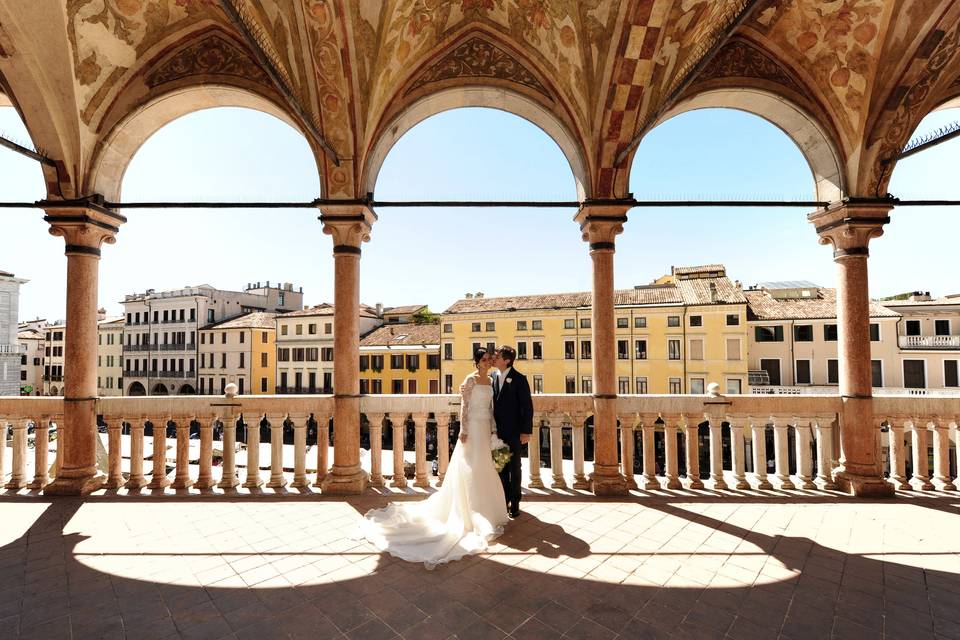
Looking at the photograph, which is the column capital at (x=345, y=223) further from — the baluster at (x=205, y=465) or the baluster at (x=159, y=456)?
the baluster at (x=159, y=456)

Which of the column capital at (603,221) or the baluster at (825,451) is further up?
the column capital at (603,221)

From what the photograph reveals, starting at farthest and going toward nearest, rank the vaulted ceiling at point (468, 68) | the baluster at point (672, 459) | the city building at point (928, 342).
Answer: the city building at point (928, 342)
the baluster at point (672, 459)
the vaulted ceiling at point (468, 68)

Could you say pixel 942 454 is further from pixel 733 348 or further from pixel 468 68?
pixel 733 348

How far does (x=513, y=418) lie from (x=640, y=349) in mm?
29797

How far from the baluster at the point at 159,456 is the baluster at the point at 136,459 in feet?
0.51

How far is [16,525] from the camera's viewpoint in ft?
14.4

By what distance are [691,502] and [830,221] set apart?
422 cm

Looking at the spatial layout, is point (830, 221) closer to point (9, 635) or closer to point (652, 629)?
point (652, 629)

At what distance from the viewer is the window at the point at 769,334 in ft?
97.2

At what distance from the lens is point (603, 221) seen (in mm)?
5605

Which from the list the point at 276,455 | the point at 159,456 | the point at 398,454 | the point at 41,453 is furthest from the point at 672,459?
the point at 41,453

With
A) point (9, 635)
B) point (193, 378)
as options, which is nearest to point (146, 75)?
point (9, 635)

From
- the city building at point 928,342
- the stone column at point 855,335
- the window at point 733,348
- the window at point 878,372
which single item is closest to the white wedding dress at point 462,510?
the stone column at point 855,335

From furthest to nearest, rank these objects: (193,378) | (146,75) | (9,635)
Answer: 1. (193,378)
2. (146,75)
3. (9,635)
